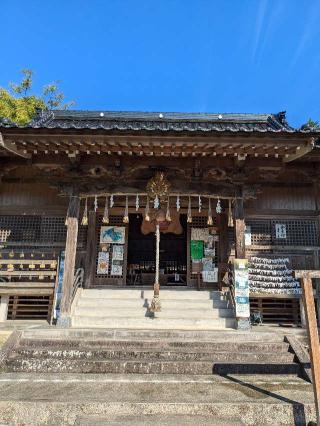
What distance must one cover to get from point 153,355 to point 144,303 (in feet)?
8.73

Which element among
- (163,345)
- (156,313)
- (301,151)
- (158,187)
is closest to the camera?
(163,345)

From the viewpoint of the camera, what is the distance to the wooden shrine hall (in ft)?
24.4

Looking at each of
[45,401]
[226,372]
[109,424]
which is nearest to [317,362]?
[226,372]

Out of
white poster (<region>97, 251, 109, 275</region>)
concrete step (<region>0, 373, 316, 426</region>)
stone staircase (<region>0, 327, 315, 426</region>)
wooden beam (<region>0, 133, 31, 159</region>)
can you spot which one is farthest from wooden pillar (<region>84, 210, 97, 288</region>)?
concrete step (<region>0, 373, 316, 426</region>)

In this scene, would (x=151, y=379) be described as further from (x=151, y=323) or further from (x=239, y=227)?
(x=239, y=227)

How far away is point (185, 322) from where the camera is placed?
7949mm

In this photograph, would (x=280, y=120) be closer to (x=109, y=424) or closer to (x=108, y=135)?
(x=108, y=135)

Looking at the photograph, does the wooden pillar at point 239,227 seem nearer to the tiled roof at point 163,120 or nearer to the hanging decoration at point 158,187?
the hanging decoration at point 158,187

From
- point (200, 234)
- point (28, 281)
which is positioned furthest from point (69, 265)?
point (200, 234)

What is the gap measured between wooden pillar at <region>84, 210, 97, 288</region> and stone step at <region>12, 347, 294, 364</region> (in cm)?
410

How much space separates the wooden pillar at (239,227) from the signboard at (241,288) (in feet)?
0.89

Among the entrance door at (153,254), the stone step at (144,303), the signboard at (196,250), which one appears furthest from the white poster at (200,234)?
the stone step at (144,303)

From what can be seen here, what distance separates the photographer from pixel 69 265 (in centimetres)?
810

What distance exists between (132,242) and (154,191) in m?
5.69
